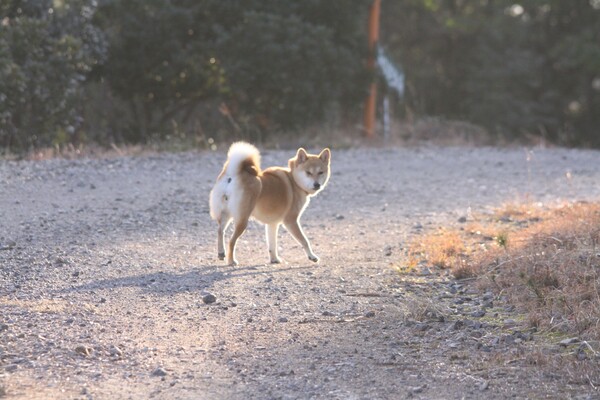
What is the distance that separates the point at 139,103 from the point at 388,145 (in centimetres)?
500

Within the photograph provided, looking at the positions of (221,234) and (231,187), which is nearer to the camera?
(231,187)

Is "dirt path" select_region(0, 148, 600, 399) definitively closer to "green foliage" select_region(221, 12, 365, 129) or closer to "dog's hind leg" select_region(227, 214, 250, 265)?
"dog's hind leg" select_region(227, 214, 250, 265)

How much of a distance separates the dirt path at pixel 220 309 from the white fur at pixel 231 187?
48cm

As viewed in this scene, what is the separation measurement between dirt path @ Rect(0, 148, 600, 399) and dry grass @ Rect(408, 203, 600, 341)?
0.21 metres

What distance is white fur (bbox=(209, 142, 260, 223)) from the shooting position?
26.1 ft

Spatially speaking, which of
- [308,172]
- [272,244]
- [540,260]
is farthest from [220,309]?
[540,260]

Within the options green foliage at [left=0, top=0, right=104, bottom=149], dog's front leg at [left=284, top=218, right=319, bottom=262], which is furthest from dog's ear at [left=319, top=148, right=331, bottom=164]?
green foliage at [left=0, top=0, right=104, bottom=149]

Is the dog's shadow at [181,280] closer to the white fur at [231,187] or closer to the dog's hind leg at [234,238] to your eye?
the dog's hind leg at [234,238]

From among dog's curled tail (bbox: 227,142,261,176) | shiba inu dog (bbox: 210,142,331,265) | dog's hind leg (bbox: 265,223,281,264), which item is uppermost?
dog's curled tail (bbox: 227,142,261,176)

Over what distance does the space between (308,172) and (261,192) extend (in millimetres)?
680

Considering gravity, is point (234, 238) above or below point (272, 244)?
above

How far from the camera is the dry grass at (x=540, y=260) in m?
6.28

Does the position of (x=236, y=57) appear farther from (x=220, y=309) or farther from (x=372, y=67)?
(x=220, y=309)

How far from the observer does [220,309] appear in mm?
6520
